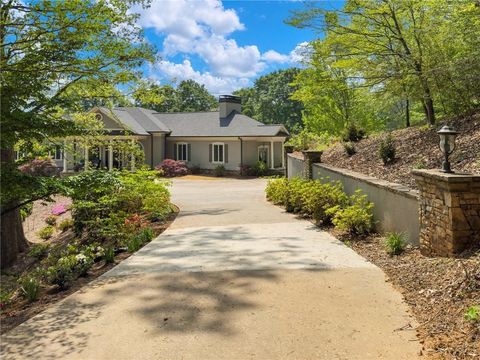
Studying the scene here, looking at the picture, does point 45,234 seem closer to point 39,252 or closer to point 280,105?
point 39,252

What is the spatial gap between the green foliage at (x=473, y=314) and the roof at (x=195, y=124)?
25377 mm

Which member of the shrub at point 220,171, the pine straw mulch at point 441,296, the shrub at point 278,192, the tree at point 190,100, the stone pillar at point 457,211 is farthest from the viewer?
the tree at point 190,100

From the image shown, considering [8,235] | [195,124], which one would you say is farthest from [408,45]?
[195,124]

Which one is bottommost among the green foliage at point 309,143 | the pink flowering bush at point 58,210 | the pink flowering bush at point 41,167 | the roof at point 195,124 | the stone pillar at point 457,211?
the pink flowering bush at point 58,210

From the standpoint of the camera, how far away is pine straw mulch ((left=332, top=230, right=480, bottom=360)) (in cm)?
359

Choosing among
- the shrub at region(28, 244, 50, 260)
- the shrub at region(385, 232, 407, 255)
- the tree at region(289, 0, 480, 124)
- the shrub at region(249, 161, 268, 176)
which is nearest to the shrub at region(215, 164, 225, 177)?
the shrub at region(249, 161, 268, 176)

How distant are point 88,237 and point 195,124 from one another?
74.0 feet

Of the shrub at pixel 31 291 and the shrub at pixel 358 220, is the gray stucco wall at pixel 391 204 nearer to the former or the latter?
the shrub at pixel 358 220

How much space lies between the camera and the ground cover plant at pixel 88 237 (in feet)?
19.5

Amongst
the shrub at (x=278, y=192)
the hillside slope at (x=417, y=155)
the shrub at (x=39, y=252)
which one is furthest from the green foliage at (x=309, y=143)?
the shrub at (x=39, y=252)

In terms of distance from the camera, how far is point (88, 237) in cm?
1098

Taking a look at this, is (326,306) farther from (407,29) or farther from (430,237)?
(407,29)

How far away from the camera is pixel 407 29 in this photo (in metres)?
12.0

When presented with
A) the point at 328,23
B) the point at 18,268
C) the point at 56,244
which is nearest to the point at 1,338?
the point at 18,268
